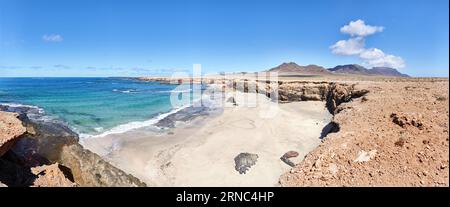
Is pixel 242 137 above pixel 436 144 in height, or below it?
below

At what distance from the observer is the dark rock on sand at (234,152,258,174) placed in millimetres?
13858

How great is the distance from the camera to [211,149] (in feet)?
57.1

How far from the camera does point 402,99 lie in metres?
15.9

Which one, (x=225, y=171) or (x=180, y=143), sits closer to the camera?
(x=225, y=171)

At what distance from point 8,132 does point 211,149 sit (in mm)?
10610

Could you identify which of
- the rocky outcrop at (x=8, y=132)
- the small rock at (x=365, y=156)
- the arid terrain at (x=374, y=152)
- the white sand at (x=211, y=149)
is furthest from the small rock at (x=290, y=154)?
the rocky outcrop at (x=8, y=132)

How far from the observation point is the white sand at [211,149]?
13344 mm

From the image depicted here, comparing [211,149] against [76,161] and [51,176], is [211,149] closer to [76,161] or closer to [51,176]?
[76,161]

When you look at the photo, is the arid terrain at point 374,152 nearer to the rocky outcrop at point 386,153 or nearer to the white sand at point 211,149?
the rocky outcrop at point 386,153

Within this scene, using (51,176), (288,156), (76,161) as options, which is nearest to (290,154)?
(288,156)

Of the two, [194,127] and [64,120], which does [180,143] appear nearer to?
[194,127]

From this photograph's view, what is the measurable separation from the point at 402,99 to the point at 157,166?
1401 cm

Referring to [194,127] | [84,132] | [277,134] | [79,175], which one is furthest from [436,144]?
[84,132]
